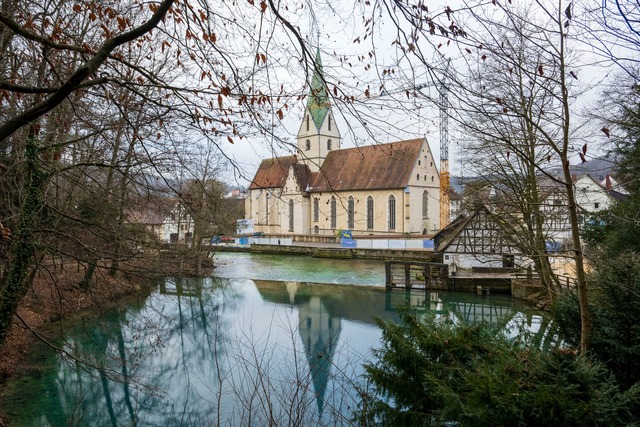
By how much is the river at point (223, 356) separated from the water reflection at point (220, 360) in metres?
0.03

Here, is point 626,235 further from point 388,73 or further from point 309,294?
point 309,294

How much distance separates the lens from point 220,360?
28.5 ft

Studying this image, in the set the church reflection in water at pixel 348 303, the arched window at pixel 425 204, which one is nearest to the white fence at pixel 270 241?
the arched window at pixel 425 204

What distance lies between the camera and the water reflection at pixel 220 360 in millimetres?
5344

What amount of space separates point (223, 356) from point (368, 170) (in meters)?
28.1

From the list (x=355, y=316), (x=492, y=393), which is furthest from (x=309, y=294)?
(x=492, y=393)

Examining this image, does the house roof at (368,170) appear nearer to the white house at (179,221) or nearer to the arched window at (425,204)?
the arched window at (425,204)

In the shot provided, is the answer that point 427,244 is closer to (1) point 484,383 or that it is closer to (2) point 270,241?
(2) point 270,241

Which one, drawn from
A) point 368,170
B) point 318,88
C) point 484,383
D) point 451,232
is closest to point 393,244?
point 451,232

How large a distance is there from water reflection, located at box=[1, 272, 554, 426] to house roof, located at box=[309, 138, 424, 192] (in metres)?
17.5

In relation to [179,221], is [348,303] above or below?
below

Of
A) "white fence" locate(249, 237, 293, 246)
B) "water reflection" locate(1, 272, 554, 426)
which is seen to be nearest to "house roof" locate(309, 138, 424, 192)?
"white fence" locate(249, 237, 293, 246)

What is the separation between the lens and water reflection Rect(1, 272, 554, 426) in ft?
17.5

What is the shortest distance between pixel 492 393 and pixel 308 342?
24.8 feet
